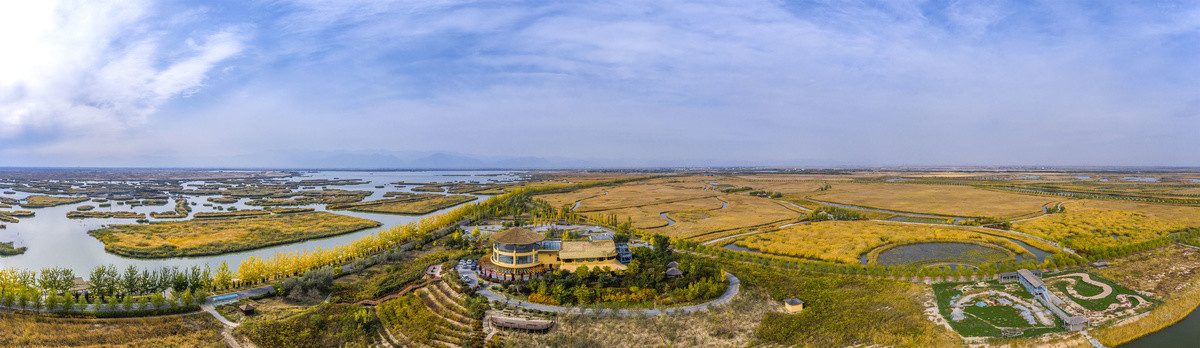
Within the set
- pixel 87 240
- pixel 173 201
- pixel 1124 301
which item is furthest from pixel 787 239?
pixel 173 201

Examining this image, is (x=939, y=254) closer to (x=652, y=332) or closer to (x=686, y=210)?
(x=652, y=332)

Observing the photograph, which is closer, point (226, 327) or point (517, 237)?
point (226, 327)

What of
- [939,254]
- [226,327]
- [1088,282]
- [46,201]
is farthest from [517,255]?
[46,201]

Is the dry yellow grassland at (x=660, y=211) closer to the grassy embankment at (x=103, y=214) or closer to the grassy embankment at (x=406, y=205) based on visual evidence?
the grassy embankment at (x=406, y=205)

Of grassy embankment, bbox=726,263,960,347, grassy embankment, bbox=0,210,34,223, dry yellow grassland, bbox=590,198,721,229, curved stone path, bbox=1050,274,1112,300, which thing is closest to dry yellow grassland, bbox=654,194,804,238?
dry yellow grassland, bbox=590,198,721,229

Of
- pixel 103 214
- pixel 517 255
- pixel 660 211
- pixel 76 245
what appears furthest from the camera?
pixel 660 211

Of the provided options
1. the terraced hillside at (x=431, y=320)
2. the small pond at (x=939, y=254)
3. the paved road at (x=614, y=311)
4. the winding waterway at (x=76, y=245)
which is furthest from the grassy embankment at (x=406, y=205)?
the small pond at (x=939, y=254)
